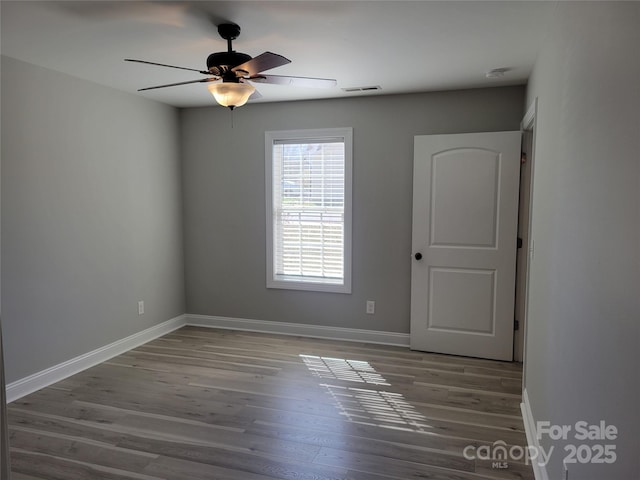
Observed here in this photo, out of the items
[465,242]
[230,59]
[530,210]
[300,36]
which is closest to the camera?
[230,59]

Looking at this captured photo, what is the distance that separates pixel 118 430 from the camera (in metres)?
2.68

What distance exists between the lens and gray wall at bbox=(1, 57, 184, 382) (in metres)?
3.07

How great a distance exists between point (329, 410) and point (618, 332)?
7.16 ft

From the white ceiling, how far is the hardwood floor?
245 centimetres

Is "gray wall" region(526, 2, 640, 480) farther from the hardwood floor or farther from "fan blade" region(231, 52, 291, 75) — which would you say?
"fan blade" region(231, 52, 291, 75)

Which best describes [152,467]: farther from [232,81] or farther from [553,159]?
[553,159]

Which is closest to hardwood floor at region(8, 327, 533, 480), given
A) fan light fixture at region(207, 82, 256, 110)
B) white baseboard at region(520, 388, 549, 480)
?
white baseboard at region(520, 388, 549, 480)

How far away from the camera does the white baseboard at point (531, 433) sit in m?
2.11

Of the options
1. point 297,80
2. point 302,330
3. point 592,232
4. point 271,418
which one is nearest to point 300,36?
point 297,80

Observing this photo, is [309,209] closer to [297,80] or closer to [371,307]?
[371,307]

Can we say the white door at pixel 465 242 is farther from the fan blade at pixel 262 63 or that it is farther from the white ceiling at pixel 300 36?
the fan blade at pixel 262 63

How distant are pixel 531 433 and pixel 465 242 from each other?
1.78 meters

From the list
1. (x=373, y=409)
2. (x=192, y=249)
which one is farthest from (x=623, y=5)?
(x=192, y=249)

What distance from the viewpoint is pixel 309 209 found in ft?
14.7
